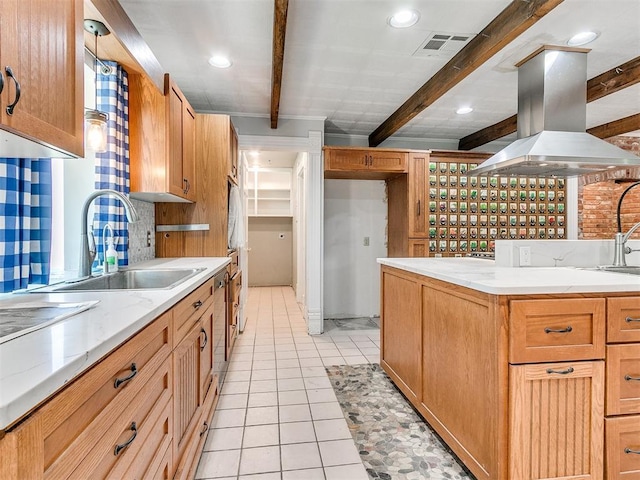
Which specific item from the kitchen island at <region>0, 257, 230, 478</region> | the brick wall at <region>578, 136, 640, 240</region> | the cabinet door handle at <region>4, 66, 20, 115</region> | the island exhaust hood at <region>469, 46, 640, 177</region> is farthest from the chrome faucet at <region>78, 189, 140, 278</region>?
the brick wall at <region>578, 136, 640, 240</region>

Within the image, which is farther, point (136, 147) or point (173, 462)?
point (136, 147)

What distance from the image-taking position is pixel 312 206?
3904mm

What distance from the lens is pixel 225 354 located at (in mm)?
2717

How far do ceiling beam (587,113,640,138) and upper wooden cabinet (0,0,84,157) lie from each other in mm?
5222

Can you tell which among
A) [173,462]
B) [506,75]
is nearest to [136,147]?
[173,462]

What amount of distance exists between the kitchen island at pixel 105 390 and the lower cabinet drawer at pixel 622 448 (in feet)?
5.61

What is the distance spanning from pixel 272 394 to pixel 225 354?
1.82 feet

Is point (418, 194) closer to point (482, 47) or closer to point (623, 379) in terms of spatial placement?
point (482, 47)

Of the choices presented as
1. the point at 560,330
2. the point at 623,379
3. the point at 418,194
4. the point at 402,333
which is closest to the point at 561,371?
the point at 560,330

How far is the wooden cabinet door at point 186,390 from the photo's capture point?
131cm

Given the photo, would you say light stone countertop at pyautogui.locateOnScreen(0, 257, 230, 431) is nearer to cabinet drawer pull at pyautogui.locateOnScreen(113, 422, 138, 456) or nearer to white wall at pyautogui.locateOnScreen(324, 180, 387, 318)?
cabinet drawer pull at pyautogui.locateOnScreen(113, 422, 138, 456)

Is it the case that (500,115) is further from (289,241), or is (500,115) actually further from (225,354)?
(289,241)

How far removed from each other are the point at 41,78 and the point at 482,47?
8.09ft

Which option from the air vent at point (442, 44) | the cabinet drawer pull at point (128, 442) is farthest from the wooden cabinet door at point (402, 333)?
the air vent at point (442, 44)
